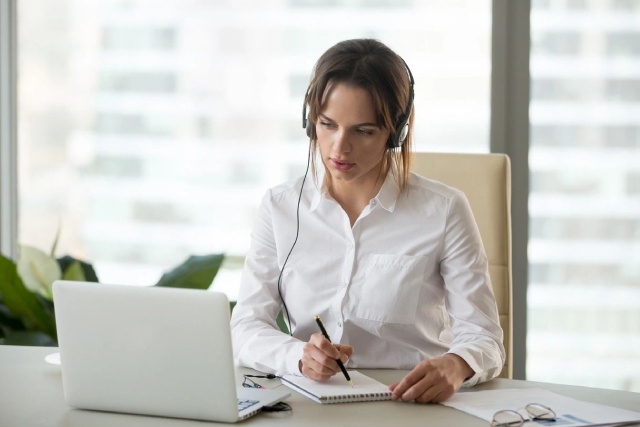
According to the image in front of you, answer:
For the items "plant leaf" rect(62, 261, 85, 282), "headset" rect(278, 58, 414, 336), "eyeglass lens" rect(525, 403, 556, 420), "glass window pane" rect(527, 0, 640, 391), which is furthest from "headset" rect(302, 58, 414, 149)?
"glass window pane" rect(527, 0, 640, 391)

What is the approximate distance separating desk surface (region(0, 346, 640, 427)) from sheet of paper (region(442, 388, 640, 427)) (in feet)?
0.12

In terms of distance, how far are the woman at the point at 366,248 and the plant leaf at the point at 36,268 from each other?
816 mm

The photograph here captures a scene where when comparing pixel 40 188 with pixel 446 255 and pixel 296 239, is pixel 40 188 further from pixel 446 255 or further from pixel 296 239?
pixel 446 255

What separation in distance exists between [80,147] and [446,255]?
1825mm

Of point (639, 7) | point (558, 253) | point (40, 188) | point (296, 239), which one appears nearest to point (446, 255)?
point (296, 239)

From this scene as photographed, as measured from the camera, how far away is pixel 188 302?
1161 millimetres

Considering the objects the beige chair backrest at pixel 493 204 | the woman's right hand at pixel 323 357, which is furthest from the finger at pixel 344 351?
the beige chair backrest at pixel 493 204

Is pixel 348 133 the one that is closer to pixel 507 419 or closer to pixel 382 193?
pixel 382 193

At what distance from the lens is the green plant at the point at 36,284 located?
2301 mm

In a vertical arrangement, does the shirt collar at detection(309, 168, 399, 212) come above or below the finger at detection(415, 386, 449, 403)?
above

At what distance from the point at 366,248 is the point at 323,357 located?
40cm

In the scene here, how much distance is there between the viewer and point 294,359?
4.86ft

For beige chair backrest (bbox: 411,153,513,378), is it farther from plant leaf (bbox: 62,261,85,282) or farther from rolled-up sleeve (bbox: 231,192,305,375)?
plant leaf (bbox: 62,261,85,282)

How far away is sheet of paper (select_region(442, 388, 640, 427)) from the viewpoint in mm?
1211
